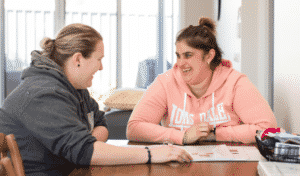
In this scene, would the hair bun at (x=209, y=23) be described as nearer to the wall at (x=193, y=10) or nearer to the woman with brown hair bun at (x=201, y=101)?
the woman with brown hair bun at (x=201, y=101)

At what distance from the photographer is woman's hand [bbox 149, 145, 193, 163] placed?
2.86 feet

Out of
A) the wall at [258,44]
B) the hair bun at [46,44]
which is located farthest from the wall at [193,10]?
the hair bun at [46,44]

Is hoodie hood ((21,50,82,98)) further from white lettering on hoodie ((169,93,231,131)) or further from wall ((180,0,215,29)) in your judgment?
wall ((180,0,215,29))

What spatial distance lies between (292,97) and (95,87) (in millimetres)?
3572

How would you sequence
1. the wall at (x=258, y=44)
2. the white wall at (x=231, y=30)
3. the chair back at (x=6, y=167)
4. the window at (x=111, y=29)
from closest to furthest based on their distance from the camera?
the chair back at (x=6, y=167) → the wall at (x=258, y=44) → the white wall at (x=231, y=30) → the window at (x=111, y=29)

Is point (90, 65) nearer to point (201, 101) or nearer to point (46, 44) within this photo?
point (46, 44)

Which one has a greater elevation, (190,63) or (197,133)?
(190,63)

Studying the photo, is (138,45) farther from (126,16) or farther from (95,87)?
(95,87)

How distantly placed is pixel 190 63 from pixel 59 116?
0.90 m

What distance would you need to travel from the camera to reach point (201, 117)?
144 cm

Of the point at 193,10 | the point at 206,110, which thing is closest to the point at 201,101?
the point at 206,110

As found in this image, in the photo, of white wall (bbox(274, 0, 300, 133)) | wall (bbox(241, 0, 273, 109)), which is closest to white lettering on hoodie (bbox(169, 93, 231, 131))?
white wall (bbox(274, 0, 300, 133))

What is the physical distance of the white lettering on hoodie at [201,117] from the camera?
1419 millimetres

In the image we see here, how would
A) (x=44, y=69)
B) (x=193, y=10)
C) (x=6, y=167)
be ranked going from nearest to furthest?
(x=6, y=167) < (x=44, y=69) < (x=193, y=10)
